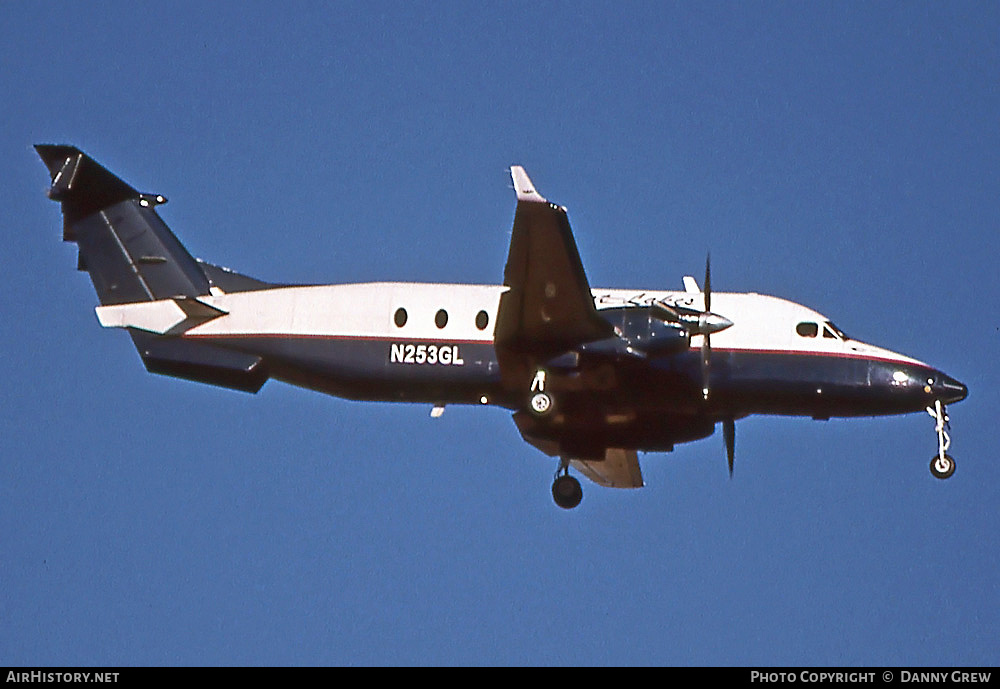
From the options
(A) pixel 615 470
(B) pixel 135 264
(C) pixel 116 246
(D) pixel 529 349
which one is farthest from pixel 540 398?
(C) pixel 116 246

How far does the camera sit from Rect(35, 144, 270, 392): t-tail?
32125 millimetres

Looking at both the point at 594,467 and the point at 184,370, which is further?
the point at 594,467

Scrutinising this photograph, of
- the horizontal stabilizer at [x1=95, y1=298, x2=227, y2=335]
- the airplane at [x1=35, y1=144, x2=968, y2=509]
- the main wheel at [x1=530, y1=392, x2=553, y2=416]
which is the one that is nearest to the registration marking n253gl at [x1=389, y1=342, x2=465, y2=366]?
the airplane at [x1=35, y1=144, x2=968, y2=509]

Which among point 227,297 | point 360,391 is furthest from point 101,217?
point 360,391

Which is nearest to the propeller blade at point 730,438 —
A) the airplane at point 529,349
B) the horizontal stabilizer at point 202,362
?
the airplane at point 529,349

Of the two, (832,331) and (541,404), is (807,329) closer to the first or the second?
(832,331)

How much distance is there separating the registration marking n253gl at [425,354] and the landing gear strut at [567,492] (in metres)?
3.74

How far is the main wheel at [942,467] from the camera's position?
3030 cm

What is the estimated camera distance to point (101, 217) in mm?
33250

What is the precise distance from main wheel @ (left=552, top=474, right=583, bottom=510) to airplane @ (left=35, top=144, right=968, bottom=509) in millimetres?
51

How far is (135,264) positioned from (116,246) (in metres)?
0.60

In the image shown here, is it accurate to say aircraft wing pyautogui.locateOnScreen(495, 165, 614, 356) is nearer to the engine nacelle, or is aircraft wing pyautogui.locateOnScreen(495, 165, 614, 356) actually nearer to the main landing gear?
the engine nacelle
